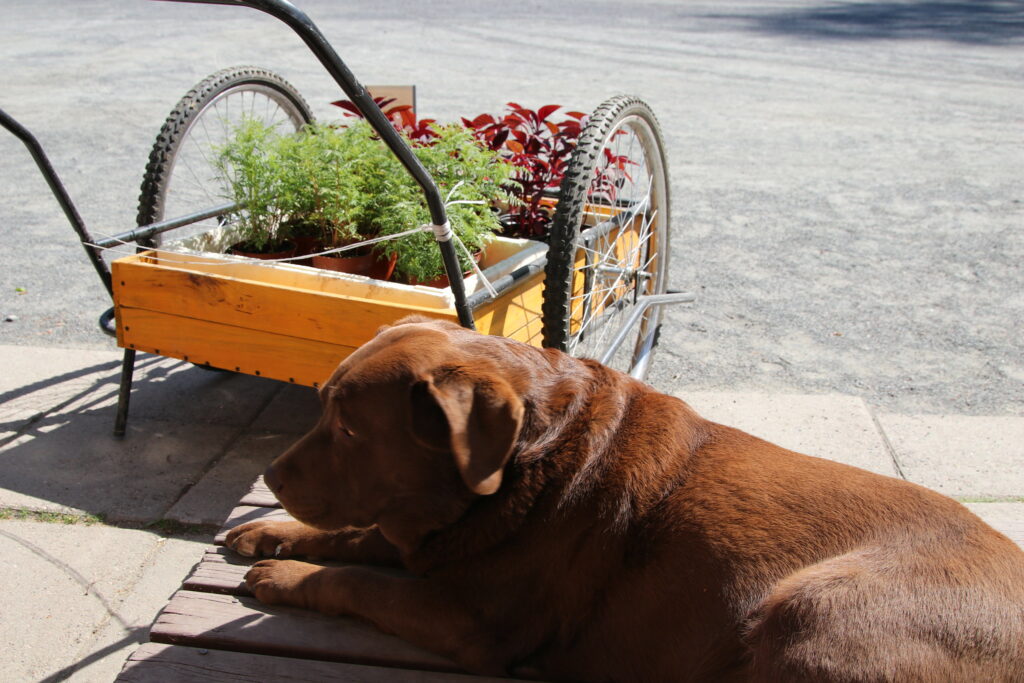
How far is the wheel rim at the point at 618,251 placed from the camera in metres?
4.10

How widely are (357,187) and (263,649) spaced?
2.22 m

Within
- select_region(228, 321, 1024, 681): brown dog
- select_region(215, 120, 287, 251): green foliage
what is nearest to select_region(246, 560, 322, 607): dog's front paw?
select_region(228, 321, 1024, 681): brown dog

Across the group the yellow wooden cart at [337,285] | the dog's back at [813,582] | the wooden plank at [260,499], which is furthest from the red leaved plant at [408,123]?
the dog's back at [813,582]

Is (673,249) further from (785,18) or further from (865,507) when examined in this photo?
(785,18)

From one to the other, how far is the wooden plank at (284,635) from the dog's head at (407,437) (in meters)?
0.26

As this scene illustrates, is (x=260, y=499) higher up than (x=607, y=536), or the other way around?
(x=607, y=536)

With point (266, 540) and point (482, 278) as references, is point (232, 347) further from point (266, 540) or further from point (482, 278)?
point (266, 540)

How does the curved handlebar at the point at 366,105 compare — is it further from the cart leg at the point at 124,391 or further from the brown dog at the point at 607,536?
the cart leg at the point at 124,391

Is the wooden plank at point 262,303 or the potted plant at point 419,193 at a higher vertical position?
the potted plant at point 419,193

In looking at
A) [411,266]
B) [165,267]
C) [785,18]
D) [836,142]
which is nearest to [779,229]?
[836,142]

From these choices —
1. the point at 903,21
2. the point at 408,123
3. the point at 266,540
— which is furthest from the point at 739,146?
the point at 903,21

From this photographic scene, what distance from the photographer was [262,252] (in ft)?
13.6

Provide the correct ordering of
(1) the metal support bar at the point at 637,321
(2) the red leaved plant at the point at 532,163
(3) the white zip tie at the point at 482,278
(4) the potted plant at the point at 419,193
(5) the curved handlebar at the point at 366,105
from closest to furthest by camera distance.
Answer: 1. (5) the curved handlebar at the point at 366,105
2. (3) the white zip tie at the point at 482,278
3. (4) the potted plant at the point at 419,193
4. (1) the metal support bar at the point at 637,321
5. (2) the red leaved plant at the point at 532,163

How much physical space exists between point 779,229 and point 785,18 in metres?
15.0
